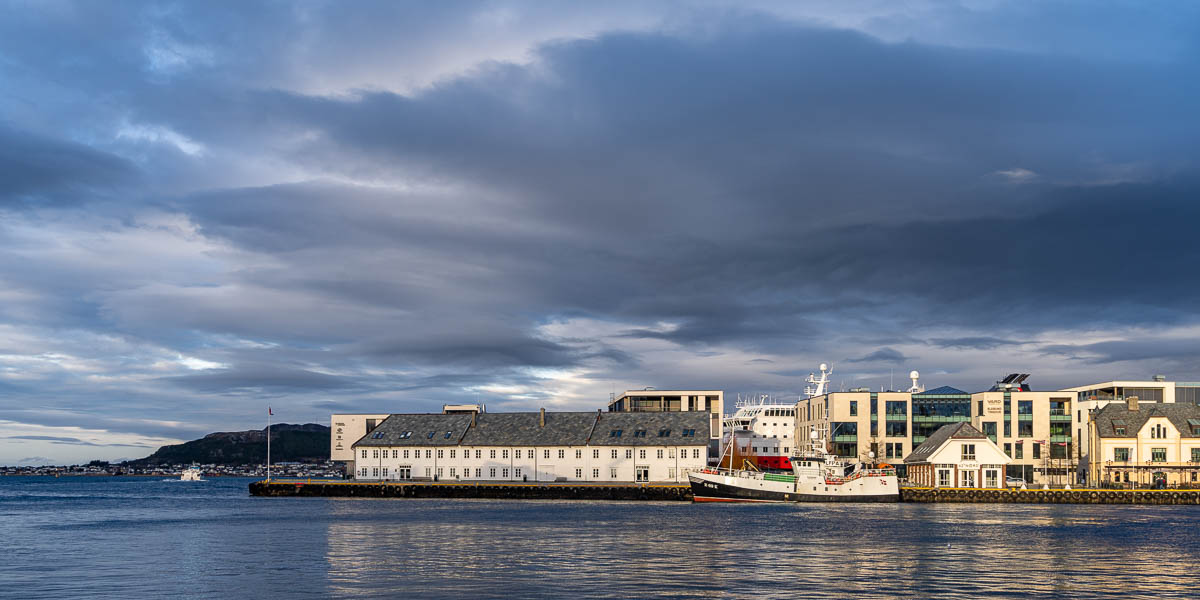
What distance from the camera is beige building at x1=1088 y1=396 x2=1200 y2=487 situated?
120 m

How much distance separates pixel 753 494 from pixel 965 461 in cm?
2731

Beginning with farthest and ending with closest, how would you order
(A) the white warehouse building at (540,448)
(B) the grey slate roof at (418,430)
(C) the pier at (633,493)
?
Result: (B) the grey slate roof at (418,430) < (A) the white warehouse building at (540,448) < (C) the pier at (633,493)

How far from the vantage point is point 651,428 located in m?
117

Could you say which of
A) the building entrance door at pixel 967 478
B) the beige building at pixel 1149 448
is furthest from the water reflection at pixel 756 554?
the beige building at pixel 1149 448

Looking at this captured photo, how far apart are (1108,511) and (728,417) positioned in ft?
171

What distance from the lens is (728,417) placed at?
138 m

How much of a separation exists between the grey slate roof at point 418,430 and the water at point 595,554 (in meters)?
33.0

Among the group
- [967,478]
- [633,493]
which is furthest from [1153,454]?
[633,493]

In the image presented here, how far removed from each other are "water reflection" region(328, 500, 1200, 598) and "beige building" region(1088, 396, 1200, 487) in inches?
1575

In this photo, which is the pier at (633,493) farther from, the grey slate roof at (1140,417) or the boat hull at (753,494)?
the grey slate roof at (1140,417)

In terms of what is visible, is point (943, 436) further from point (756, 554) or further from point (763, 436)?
point (756, 554)

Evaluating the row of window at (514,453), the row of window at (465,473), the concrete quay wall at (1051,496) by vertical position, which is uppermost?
the row of window at (514,453)

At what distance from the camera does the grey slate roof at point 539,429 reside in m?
116

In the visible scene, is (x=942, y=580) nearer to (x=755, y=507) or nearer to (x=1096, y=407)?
(x=755, y=507)
